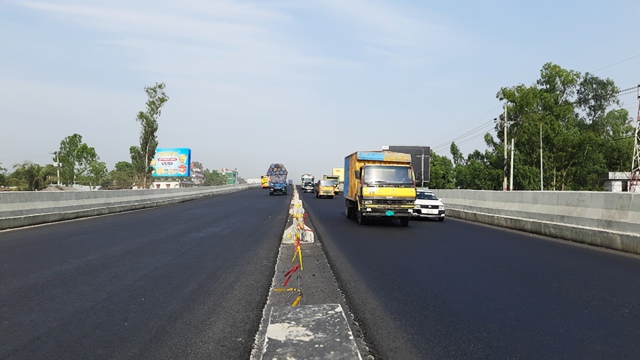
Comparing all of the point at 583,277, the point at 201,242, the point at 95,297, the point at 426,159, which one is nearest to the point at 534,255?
the point at 583,277

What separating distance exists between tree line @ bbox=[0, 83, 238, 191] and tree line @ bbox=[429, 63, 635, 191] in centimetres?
5586

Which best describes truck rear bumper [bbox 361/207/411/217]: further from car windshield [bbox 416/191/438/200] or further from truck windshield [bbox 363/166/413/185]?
car windshield [bbox 416/191/438/200]

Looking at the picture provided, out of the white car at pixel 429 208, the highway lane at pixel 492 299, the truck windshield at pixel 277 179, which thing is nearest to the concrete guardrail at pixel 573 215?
the highway lane at pixel 492 299

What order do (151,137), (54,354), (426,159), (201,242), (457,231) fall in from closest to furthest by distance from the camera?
(54,354) → (201,242) → (457,231) → (426,159) → (151,137)

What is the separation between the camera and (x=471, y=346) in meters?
4.02

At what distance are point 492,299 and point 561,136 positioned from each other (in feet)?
239

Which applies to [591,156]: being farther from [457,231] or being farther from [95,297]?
[95,297]

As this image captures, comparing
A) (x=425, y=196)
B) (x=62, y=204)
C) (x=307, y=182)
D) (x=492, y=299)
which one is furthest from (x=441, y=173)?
(x=492, y=299)

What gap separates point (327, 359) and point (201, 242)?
Answer: 8.01 m

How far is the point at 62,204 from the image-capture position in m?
16.8

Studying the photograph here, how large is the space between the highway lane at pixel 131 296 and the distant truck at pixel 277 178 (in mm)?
41318

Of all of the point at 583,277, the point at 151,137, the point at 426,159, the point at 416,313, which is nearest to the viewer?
the point at 416,313

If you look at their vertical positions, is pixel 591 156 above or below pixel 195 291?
above

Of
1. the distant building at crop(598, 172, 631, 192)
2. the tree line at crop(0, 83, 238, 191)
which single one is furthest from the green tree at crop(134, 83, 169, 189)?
the distant building at crop(598, 172, 631, 192)
